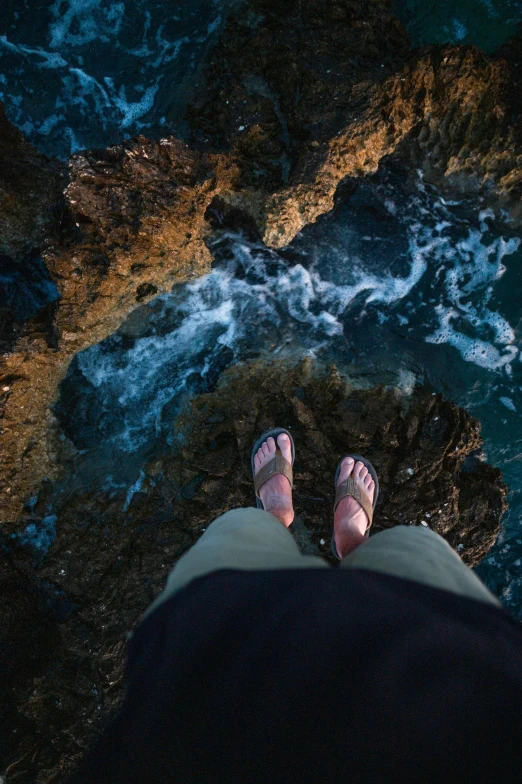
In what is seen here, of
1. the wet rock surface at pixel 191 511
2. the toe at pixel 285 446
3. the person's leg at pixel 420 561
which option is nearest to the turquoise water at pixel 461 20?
the wet rock surface at pixel 191 511

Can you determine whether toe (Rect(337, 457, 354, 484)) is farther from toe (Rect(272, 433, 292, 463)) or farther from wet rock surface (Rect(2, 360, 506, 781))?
toe (Rect(272, 433, 292, 463))

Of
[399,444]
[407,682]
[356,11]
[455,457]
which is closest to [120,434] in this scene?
[399,444]

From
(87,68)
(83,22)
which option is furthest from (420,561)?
(83,22)

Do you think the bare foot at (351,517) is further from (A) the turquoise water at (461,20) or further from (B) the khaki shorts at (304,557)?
(A) the turquoise water at (461,20)

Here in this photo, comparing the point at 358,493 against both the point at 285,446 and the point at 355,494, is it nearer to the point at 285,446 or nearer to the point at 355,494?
the point at 355,494

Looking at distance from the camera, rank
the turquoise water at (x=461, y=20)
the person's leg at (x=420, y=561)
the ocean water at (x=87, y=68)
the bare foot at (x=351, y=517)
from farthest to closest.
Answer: the ocean water at (x=87, y=68) → the turquoise water at (x=461, y=20) → the bare foot at (x=351, y=517) → the person's leg at (x=420, y=561)

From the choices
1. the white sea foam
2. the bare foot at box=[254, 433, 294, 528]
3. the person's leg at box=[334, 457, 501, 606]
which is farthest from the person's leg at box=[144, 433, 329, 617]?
the white sea foam

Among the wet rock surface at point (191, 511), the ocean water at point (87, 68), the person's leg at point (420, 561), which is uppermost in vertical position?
the ocean water at point (87, 68)
